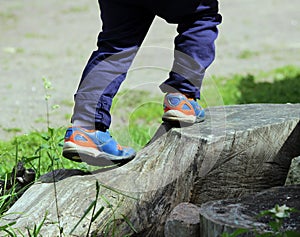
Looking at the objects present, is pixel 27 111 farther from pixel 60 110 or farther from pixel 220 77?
pixel 220 77

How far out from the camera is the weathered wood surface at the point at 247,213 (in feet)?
7.97

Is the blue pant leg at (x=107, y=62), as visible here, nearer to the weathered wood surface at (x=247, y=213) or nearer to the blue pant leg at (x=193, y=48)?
the blue pant leg at (x=193, y=48)

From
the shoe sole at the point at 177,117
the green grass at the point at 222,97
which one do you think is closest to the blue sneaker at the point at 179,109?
the shoe sole at the point at 177,117

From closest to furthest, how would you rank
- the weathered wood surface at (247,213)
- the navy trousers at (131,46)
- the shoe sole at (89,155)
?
the weathered wood surface at (247,213), the shoe sole at (89,155), the navy trousers at (131,46)

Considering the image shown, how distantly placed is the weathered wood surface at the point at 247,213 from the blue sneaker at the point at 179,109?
0.66 meters

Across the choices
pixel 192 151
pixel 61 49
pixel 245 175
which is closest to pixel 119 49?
pixel 192 151

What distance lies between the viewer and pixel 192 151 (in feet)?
10.1

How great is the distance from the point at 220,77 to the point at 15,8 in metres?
5.52

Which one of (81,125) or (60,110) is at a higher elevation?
(81,125)

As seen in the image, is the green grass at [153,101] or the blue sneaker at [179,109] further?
the green grass at [153,101]

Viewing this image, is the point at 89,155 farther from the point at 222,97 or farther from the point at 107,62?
the point at 222,97

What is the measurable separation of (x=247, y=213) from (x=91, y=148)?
854 millimetres

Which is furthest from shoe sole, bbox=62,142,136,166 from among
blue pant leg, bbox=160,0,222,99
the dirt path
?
the dirt path

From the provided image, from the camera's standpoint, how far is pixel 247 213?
2.54 m
